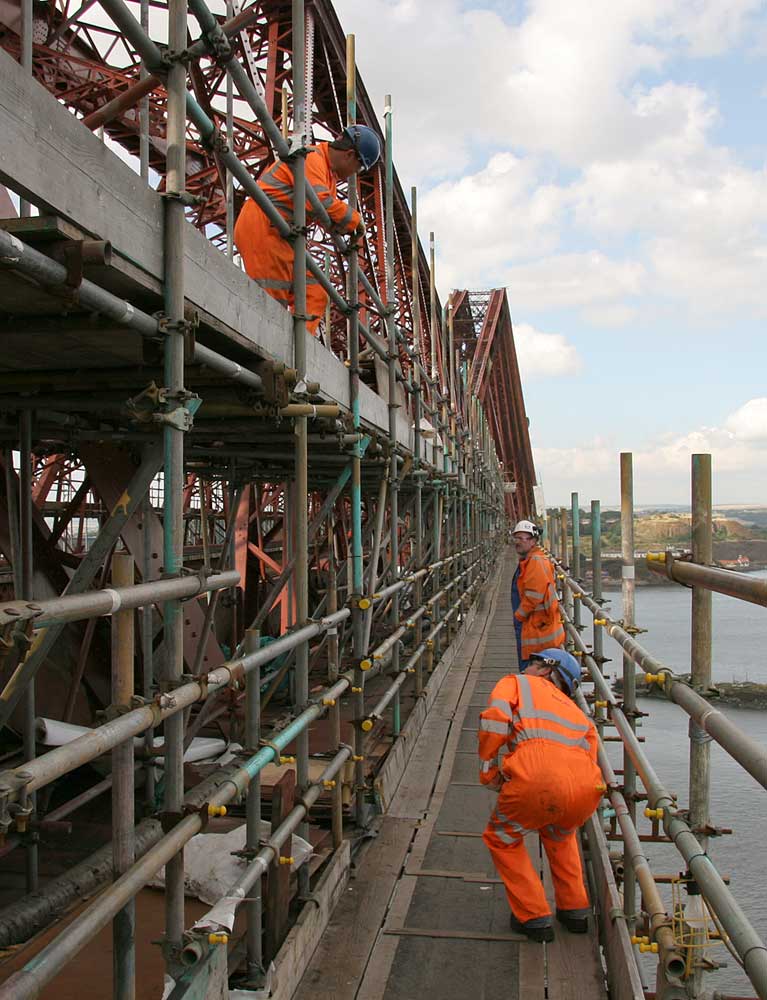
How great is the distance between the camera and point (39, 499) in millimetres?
10555

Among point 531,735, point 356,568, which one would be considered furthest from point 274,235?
point 531,735

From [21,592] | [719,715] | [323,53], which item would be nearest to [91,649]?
[21,592]

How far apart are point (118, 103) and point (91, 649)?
137 inches

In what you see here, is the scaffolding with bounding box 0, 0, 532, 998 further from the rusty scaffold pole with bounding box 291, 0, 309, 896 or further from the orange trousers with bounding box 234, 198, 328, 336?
the orange trousers with bounding box 234, 198, 328, 336

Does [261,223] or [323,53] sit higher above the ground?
[323,53]

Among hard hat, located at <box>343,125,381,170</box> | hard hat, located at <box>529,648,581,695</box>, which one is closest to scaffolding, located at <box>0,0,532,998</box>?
hard hat, located at <box>343,125,381,170</box>

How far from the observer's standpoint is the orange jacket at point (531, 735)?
12.2 ft

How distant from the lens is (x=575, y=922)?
3850mm

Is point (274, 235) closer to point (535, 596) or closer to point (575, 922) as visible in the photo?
point (535, 596)

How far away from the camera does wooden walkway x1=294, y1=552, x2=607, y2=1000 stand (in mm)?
3463

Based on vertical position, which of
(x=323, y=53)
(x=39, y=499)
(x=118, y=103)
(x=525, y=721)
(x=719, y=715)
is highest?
(x=323, y=53)

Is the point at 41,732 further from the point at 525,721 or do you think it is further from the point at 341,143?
the point at 341,143

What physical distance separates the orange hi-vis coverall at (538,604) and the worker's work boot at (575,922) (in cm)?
308

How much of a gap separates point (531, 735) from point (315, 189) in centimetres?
313
